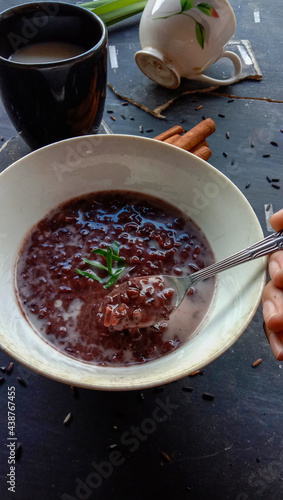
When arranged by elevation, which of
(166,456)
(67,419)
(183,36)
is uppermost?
(183,36)

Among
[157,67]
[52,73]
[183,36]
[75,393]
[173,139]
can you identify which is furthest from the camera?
[157,67]

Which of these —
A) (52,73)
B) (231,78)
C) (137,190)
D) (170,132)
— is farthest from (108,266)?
(231,78)

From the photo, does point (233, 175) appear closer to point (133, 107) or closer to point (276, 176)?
point (276, 176)

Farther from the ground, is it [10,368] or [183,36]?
[183,36]

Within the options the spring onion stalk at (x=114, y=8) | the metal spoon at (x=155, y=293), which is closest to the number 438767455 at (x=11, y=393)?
the metal spoon at (x=155, y=293)

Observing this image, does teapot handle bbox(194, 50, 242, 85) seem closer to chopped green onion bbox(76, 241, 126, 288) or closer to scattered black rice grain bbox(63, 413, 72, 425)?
chopped green onion bbox(76, 241, 126, 288)

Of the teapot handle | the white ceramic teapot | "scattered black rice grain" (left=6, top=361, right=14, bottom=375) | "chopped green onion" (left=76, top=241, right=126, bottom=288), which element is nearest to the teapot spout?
the white ceramic teapot

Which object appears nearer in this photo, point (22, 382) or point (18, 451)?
point (18, 451)

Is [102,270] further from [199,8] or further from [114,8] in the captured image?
[114,8]
